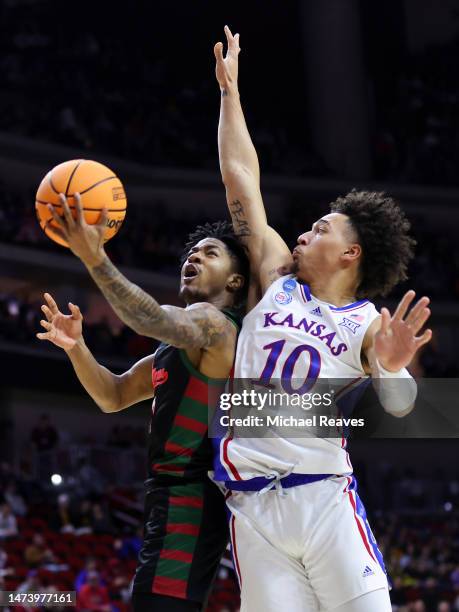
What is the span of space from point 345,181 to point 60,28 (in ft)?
24.3

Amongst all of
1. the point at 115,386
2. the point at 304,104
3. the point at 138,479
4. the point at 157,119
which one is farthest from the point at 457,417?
the point at 304,104

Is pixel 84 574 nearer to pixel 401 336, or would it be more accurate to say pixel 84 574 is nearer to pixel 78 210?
pixel 401 336

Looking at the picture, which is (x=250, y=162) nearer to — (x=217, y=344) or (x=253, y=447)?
(x=217, y=344)

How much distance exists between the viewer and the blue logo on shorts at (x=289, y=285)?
436cm

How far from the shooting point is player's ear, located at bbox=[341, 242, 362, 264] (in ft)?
14.6

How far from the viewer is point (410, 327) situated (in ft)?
12.6

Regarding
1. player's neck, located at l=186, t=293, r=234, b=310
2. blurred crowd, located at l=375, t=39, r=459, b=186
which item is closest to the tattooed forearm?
player's neck, located at l=186, t=293, r=234, b=310

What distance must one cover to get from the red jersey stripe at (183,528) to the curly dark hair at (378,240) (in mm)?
1328

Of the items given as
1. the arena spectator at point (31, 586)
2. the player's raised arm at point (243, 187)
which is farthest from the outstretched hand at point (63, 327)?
the arena spectator at point (31, 586)

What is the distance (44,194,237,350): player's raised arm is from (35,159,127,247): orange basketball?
6.7 inches

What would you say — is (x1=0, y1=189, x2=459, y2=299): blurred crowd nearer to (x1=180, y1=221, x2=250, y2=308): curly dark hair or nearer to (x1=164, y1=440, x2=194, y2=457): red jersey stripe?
(x1=180, y1=221, x2=250, y2=308): curly dark hair

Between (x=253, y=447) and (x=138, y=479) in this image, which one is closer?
(x=253, y=447)

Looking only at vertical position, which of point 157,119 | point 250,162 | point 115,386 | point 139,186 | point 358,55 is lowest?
point 115,386

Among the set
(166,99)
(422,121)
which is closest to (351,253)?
(166,99)
